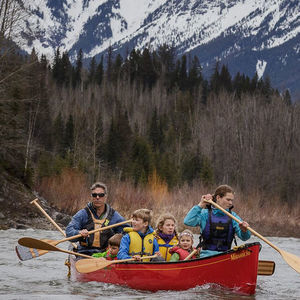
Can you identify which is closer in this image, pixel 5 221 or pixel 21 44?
pixel 5 221

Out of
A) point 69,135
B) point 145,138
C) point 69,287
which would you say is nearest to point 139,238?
point 69,287

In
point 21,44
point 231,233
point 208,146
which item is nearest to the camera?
point 231,233

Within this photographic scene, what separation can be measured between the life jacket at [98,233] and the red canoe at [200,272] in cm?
121

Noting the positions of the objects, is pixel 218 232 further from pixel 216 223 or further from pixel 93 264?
pixel 93 264

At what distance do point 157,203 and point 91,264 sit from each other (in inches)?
677

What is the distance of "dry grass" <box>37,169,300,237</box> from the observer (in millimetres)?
25641

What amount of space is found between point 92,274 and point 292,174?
40627mm

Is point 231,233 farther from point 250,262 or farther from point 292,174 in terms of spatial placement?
point 292,174

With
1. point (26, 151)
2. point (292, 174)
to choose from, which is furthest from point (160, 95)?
point (26, 151)

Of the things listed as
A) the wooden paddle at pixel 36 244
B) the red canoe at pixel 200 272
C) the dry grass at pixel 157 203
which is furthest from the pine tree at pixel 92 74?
the red canoe at pixel 200 272

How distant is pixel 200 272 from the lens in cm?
873

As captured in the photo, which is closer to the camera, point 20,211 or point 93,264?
point 93,264

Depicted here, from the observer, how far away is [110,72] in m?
92.2

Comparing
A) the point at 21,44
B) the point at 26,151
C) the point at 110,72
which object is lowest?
the point at 26,151
